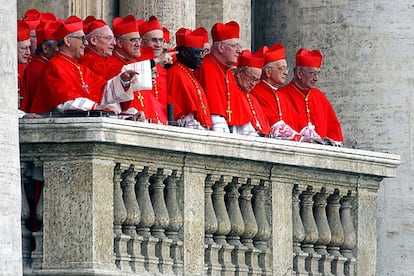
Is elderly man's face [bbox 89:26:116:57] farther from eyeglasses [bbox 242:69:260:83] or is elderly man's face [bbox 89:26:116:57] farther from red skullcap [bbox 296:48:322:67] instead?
red skullcap [bbox 296:48:322:67]

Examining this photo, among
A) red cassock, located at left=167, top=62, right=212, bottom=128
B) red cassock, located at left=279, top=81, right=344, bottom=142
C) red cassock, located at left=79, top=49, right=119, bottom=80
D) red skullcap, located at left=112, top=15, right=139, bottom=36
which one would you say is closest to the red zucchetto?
red cassock, located at left=79, top=49, right=119, bottom=80

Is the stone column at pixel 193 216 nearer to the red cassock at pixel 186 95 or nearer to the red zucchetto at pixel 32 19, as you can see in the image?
the red cassock at pixel 186 95

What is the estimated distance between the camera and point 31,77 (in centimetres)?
2481

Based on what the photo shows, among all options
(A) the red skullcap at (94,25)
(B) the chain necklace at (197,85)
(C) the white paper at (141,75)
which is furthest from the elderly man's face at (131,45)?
(B) the chain necklace at (197,85)

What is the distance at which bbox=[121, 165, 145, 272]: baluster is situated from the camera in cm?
2416

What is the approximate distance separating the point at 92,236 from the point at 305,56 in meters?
6.18

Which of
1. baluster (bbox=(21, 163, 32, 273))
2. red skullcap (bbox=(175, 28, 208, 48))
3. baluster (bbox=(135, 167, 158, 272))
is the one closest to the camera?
baluster (bbox=(21, 163, 32, 273))

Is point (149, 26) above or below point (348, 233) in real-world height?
above

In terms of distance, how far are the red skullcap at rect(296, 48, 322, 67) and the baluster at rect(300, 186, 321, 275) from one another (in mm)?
2414

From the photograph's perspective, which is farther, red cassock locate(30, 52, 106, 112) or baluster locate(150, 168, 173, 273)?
baluster locate(150, 168, 173, 273)

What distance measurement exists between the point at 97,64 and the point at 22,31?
1005mm

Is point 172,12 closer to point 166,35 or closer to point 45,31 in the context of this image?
point 166,35

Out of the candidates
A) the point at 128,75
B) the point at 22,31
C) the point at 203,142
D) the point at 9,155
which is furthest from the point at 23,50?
the point at 9,155

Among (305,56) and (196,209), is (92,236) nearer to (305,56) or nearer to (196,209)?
(196,209)
